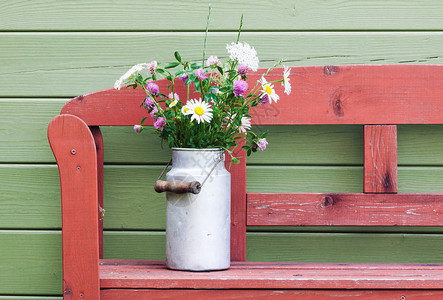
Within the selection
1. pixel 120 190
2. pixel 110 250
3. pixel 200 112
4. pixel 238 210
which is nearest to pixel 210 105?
pixel 200 112

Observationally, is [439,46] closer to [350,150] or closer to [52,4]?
[350,150]

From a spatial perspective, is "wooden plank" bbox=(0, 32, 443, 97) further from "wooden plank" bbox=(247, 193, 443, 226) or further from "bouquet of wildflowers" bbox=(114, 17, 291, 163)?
"wooden plank" bbox=(247, 193, 443, 226)

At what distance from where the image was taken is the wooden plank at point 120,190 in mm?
1335

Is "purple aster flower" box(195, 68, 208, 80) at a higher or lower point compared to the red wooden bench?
higher

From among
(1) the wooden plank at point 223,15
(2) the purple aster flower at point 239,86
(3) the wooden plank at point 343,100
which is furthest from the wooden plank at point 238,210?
(1) the wooden plank at point 223,15

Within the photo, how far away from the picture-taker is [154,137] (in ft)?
4.39

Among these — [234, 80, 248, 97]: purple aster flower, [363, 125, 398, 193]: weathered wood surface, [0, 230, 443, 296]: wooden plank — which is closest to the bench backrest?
[363, 125, 398, 193]: weathered wood surface

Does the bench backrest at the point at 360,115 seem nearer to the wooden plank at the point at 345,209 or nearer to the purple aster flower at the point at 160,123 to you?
the wooden plank at the point at 345,209

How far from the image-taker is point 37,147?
1.34 meters

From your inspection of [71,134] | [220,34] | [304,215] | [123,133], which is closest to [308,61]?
[220,34]

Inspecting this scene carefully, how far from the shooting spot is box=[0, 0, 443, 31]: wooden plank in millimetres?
1301

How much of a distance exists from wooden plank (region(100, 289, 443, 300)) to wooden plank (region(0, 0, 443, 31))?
2.16ft

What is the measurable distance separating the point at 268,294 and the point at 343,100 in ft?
1.69

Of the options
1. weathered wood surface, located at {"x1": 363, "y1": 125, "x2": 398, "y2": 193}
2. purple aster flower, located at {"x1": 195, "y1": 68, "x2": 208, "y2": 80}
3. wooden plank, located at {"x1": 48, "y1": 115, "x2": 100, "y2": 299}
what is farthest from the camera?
weathered wood surface, located at {"x1": 363, "y1": 125, "x2": 398, "y2": 193}
